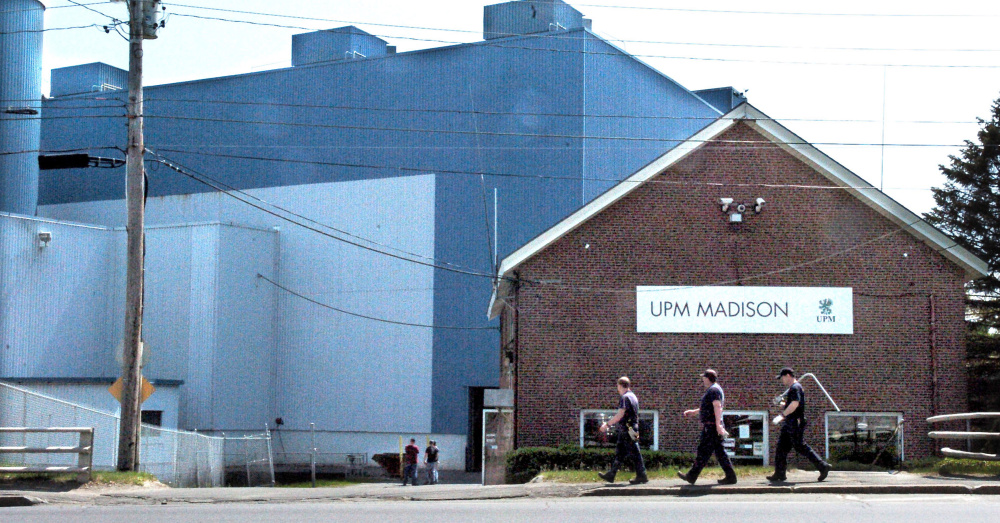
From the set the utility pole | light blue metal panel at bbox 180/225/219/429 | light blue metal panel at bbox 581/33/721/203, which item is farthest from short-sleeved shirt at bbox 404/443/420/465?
light blue metal panel at bbox 581/33/721/203

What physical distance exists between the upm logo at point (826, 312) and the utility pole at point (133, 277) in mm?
14923

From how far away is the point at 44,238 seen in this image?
40250 mm

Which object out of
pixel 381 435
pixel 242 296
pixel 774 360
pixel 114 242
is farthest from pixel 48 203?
pixel 774 360

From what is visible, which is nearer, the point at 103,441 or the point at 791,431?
the point at 791,431

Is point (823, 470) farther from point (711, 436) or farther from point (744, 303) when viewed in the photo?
point (744, 303)

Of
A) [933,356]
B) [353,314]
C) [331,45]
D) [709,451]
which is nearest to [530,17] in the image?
[331,45]

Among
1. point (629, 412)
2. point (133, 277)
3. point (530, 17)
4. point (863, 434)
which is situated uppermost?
point (530, 17)

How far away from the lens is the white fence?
23.4 meters

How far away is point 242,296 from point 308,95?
395 inches

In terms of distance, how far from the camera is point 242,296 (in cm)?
4456

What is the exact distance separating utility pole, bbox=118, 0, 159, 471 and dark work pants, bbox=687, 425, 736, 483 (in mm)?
10516

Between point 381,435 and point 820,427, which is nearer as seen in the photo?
point 820,427

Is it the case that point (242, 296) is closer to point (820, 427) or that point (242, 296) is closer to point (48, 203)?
point (48, 203)

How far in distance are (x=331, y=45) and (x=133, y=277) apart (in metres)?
33.3
